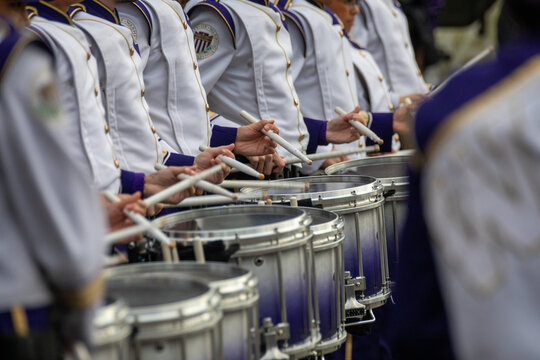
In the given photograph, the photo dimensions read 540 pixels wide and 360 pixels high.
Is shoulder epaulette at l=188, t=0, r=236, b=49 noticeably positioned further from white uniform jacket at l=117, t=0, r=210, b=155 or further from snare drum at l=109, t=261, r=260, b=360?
snare drum at l=109, t=261, r=260, b=360

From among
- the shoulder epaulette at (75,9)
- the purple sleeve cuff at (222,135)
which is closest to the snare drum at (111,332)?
the shoulder epaulette at (75,9)

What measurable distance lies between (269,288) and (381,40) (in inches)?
196

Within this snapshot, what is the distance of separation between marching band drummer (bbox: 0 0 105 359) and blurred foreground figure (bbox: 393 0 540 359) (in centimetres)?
63

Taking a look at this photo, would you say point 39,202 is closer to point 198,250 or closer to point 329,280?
point 198,250

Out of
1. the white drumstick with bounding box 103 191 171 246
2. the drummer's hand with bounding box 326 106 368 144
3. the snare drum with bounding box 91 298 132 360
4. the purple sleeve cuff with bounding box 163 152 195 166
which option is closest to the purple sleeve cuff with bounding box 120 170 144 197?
the purple sleeve cuff with bounding box 163 152 195 166

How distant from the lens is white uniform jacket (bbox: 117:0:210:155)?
410 centimetres

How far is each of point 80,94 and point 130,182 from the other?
43 centimetres

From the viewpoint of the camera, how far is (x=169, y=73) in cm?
416

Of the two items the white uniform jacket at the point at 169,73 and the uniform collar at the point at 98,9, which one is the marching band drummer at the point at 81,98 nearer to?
the uniform collar at the point at 98,9

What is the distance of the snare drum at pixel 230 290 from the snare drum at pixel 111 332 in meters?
0.31

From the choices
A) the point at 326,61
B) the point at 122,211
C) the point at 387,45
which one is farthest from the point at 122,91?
the point at 387,45

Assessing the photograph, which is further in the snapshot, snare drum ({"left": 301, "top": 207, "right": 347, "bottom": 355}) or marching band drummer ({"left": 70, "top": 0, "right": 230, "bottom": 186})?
marching band drummer ({"left": 70, "top": 0, "right": 230, "bottom": 186})

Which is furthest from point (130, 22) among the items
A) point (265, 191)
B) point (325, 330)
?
point (325, 330)

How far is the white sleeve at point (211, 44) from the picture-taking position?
15.2ft
